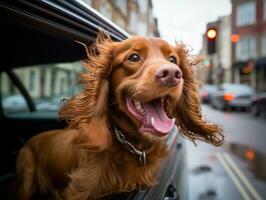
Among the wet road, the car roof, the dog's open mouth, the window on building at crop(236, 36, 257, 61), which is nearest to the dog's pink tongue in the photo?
the dog's open mouth

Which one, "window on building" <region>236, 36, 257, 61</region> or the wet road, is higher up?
"window on building" <region>236, 36, 257, 61</region>

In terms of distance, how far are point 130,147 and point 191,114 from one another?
516 millimetres

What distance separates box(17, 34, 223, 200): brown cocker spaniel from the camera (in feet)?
6.86

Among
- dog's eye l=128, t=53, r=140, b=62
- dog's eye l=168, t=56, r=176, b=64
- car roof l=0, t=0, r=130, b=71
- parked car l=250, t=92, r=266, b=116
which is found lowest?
parked car l=250, t=92, r=266, b=116

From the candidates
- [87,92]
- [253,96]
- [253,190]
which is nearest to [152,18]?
[87,92]

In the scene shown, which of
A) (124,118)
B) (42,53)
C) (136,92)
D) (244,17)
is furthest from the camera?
(244,17)

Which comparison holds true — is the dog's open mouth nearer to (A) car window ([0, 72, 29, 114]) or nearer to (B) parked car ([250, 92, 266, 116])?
(A) car window ([0, 72, 29, 114])

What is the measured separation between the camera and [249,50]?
129 feet

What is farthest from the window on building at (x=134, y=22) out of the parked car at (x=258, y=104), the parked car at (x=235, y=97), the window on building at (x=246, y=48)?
the window on building at (x=246, y=48)

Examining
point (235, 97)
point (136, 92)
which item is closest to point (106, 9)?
point (136, 92)

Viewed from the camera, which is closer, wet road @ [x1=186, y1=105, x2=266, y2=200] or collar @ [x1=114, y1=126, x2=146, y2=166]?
collar @ [x1=114, y1=126, x2=146, y2=166]

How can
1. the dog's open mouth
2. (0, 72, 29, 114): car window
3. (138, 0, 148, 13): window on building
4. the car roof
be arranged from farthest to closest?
(0, 72, 29, 114): car window < (138, 0, 148, 13): window on building < the dog's open mouth < the car roof

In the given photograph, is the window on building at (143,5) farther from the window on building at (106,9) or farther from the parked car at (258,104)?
the parked car at (258,104)

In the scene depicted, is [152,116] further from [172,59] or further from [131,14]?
[131,14]
